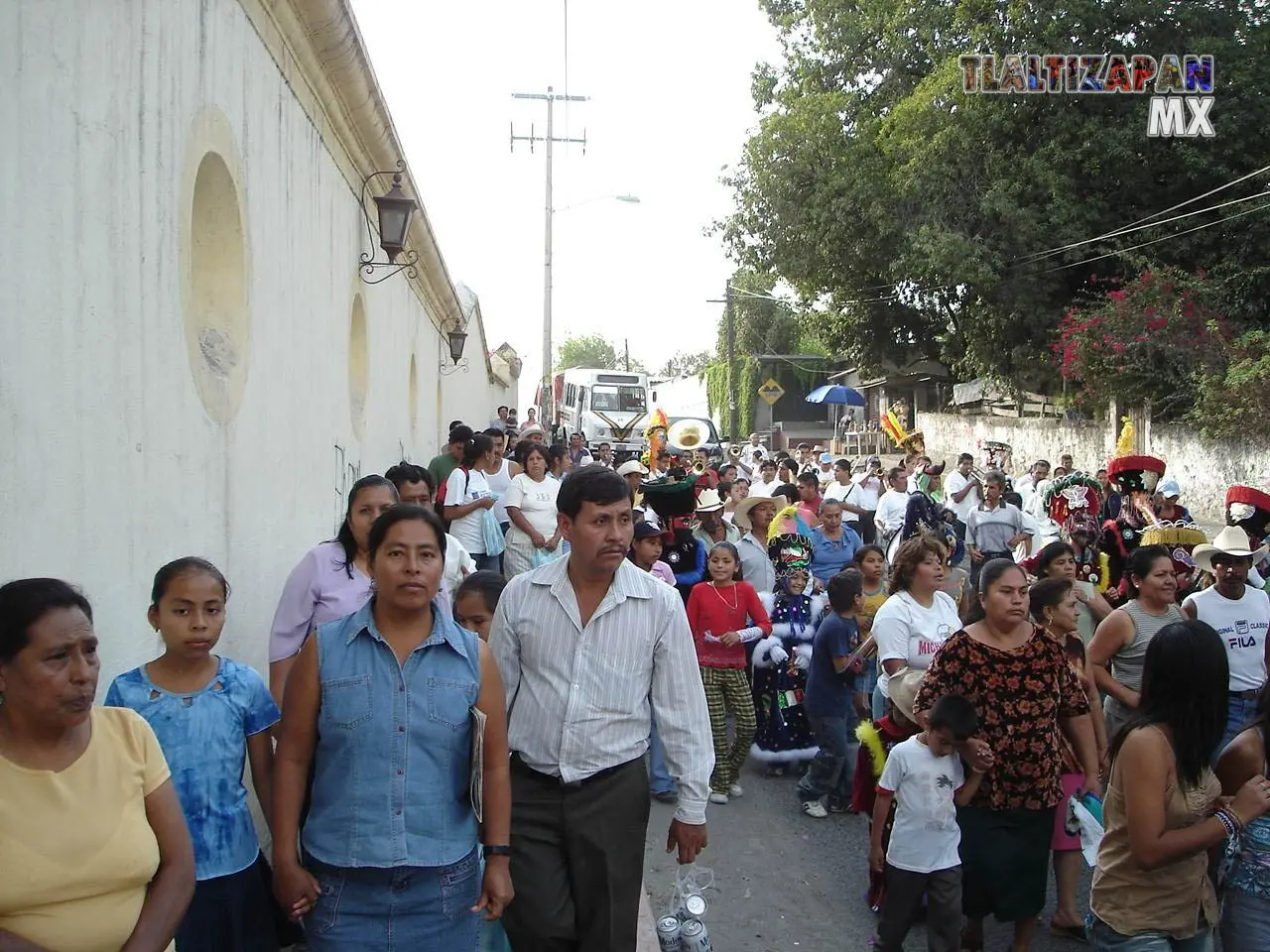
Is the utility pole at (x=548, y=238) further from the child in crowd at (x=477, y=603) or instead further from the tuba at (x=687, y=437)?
the child in crowd at (x=477, y=603)

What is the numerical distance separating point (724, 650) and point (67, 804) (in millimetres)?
4522

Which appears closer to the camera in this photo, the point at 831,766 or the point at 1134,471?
the point at 831,766

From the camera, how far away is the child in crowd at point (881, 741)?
4.88 metres

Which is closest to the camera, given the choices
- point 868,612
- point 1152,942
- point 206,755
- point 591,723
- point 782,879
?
point 206,755

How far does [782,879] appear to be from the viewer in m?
5.49

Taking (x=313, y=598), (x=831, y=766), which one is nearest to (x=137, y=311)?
(x=313, y=598)

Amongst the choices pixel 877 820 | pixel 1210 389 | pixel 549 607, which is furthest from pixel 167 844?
pixel 1210 389

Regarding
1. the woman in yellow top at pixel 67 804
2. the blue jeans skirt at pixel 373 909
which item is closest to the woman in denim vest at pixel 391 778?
the blue jeans skirt at pixel 373 909

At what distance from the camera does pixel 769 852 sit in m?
5.82

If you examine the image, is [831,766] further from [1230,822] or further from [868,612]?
[1230,822]

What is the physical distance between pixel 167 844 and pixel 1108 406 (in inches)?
981

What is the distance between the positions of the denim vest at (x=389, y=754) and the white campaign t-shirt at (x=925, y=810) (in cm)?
214

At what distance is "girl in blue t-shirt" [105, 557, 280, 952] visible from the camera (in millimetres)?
2973

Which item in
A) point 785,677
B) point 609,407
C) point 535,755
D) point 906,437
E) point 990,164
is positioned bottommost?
point 785,677
